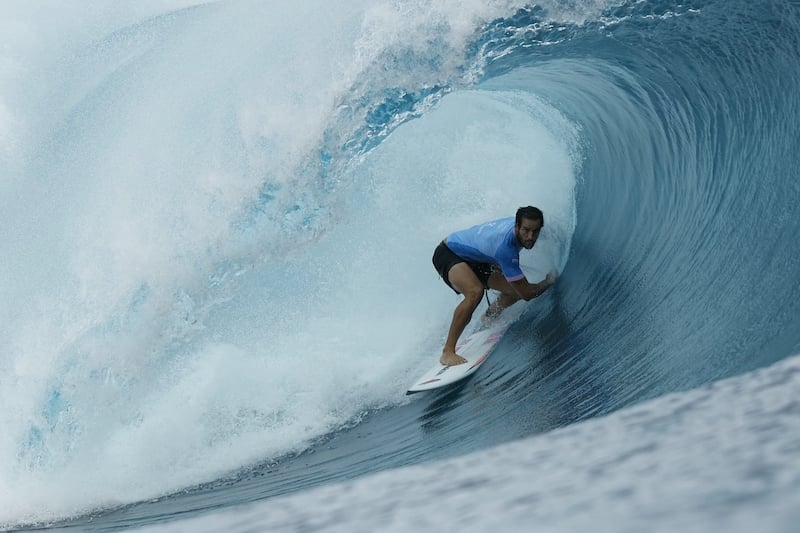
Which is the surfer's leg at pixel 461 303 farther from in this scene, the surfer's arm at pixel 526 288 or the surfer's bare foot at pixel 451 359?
the surfer's arm at pixel 526 288

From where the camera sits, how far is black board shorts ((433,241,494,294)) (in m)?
6.21

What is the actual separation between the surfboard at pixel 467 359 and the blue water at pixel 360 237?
0.34 ft

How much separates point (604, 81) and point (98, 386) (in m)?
5.47

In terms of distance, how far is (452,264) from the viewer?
6.21 metres

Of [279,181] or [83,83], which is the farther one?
[83,83]

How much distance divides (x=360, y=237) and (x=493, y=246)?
10.7 feet

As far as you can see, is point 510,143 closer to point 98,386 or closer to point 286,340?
point 286,340

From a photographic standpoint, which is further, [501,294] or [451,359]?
[501,294]

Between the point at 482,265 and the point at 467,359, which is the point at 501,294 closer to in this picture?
the point at 482,265

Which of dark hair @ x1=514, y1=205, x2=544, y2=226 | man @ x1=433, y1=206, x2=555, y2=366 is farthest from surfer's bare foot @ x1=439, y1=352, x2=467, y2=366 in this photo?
dark hair @ x1=514, y1=205, x2=544, y2=226

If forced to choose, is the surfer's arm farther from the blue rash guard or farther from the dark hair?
the dark hair

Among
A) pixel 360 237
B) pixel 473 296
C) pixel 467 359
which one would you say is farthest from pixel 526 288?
pixel 360 237

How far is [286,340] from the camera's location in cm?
725

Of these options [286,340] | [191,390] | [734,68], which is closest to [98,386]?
[191,390]
